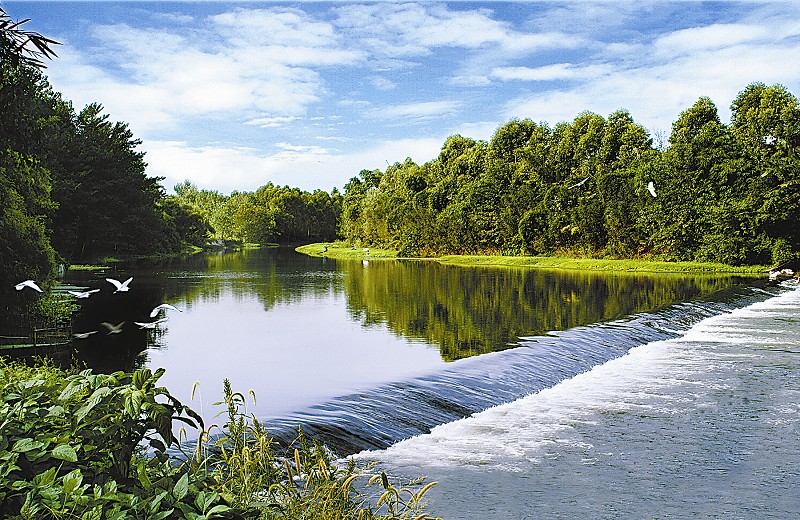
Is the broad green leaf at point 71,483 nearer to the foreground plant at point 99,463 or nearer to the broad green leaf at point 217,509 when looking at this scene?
the foreground plant at point 99,463

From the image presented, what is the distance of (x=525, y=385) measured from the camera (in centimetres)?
1073

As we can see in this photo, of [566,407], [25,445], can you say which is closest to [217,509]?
[25,445]

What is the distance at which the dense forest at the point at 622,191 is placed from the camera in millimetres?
34188

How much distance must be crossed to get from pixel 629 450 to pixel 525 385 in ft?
9.79

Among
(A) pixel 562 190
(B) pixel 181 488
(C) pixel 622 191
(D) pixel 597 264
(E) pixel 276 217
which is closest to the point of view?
(B) pixel 181 488

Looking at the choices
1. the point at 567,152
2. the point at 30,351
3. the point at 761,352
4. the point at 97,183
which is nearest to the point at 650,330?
the point at 761,352

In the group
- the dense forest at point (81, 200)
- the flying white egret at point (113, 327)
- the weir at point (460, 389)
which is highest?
the dense forest at point (81, 200)

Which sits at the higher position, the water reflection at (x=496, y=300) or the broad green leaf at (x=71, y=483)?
the broad green leaf at (x=71, y=483)

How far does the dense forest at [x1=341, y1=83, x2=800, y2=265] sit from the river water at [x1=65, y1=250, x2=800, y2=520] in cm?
1282

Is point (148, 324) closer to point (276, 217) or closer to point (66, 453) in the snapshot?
point (66, 453)

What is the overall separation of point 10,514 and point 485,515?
4.20 m

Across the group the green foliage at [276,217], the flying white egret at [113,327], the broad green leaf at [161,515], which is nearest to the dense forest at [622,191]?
the flying white egret at [113,327]

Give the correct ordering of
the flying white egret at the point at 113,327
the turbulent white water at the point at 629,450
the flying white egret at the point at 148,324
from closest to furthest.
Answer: the turbulent white water at the point at 629,450
the flying white egret at the point at 113,327
the flying white egret at the point at 148,324

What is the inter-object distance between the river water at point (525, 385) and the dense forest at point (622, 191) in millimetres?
12823
